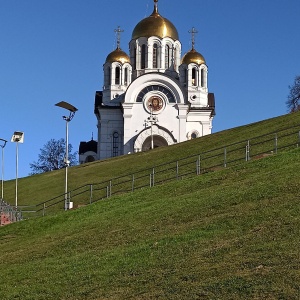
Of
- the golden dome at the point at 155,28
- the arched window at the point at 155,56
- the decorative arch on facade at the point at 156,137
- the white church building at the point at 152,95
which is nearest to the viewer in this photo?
the decorative arch on facade at the point at 156,137

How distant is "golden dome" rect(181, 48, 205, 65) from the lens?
7419cm

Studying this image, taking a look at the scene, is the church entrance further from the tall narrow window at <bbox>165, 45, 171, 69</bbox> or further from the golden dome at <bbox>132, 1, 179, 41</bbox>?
the golden dome at <bbox>132, 1, 179, 41</bbox>

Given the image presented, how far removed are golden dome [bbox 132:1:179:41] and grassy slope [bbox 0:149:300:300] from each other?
5182 cm

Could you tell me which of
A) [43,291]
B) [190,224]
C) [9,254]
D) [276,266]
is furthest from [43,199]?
[276,266]

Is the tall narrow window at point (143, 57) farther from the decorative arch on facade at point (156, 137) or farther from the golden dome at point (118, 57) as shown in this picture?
the decorative arch on facade at point (156, 137)

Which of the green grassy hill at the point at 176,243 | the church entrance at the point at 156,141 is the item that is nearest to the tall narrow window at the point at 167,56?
the church entrance at the point at 156,141

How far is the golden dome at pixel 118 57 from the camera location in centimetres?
7338

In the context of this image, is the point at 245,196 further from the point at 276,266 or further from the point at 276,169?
the point at 276,266

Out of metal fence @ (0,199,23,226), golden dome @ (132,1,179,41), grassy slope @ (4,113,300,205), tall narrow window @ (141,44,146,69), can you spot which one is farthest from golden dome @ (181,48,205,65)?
metal fence @ (0,199,23,226)

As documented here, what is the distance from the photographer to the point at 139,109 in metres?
69.6

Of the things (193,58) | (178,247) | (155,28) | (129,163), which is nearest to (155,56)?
(155,28)

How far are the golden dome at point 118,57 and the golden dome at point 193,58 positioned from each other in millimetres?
6065

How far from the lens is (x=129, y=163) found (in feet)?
146

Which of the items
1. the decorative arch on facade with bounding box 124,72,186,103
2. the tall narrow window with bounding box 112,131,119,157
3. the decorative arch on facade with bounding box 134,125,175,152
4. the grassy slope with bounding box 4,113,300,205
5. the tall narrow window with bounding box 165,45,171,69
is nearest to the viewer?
the grassy slope with bounding box 4,113,300,205
